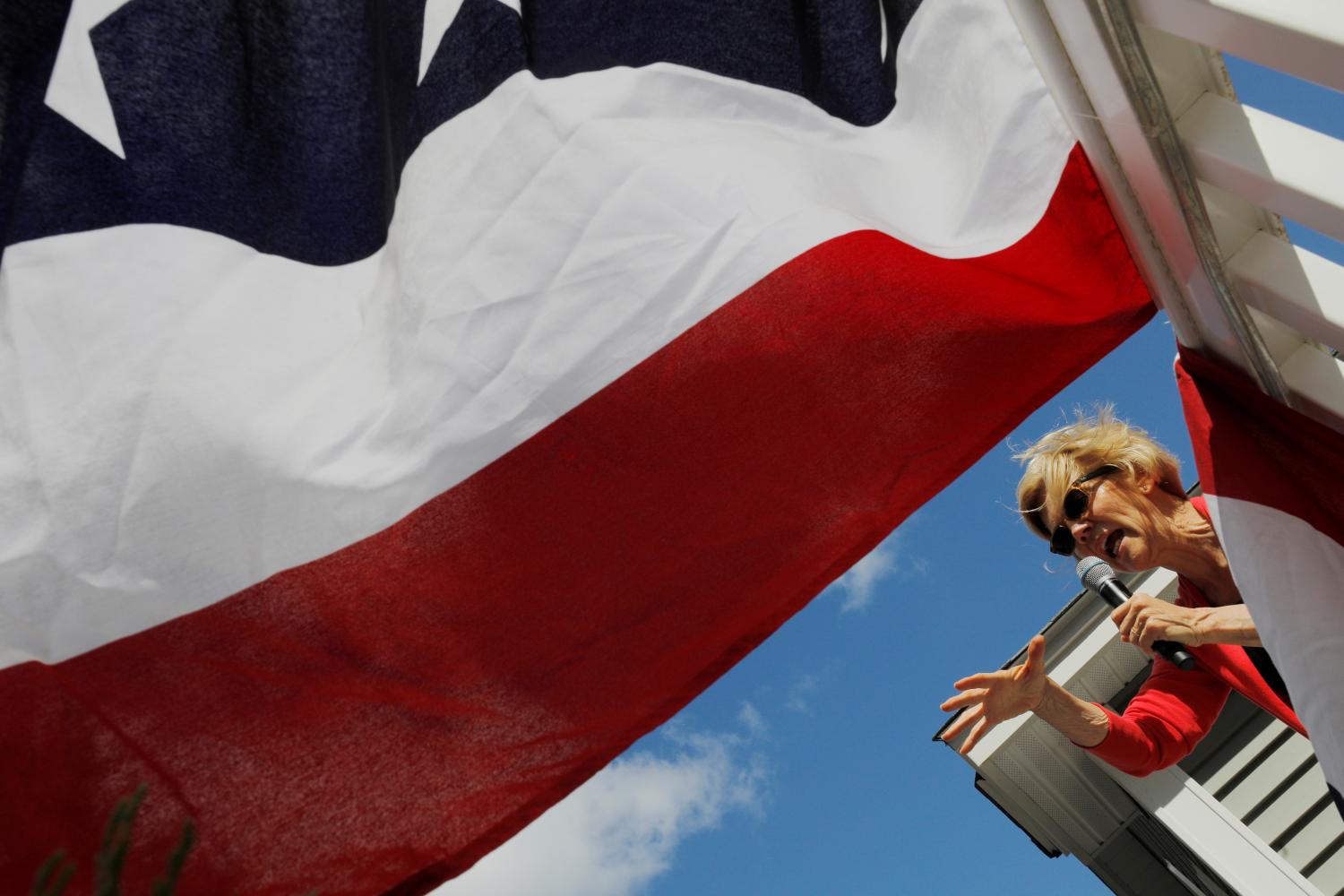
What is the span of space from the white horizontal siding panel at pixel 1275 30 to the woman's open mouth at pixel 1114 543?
77.0 inches

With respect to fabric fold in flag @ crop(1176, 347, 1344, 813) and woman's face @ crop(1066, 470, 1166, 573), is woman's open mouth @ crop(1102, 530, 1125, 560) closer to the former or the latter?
woman's face @ crop(1066, 470, 1166, 573)

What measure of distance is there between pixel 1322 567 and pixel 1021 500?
4.79 ft

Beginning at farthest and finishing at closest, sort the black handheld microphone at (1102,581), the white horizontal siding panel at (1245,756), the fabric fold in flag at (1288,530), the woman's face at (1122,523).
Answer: the white horizontal siding panel at (1245,756) < the black handheld microphone at (1102,581) < the woman's face at (1122,523) < the fabric fold in flag at (1288,530)

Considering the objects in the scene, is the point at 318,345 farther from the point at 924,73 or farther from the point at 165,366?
the point at 924,73

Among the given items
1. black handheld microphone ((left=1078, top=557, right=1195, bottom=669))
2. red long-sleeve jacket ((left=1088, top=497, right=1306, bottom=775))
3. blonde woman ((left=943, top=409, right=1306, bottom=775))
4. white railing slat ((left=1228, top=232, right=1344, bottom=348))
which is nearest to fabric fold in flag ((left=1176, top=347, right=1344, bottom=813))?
white railing slat ((left=1228, top=232, right=1344, bottom=348))

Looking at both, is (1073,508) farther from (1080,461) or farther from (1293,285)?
(1293,285)

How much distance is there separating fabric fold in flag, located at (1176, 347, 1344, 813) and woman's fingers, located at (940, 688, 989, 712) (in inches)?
33.7

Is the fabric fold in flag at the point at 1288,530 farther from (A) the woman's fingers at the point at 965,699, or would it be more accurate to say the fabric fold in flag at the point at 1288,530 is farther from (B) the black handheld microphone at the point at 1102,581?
(B) the black handheld microphone at the point at 1102,581

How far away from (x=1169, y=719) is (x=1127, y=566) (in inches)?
30.8

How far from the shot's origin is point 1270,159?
2268 mm

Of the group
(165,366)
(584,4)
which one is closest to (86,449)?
(165,366)

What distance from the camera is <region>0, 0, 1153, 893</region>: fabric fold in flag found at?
2385 millimetres

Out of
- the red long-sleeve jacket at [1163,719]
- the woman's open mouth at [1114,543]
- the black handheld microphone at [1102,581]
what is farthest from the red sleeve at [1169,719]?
the woman's open mouth at [1114,543]

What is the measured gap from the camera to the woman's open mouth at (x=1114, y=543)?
3.74 metres
